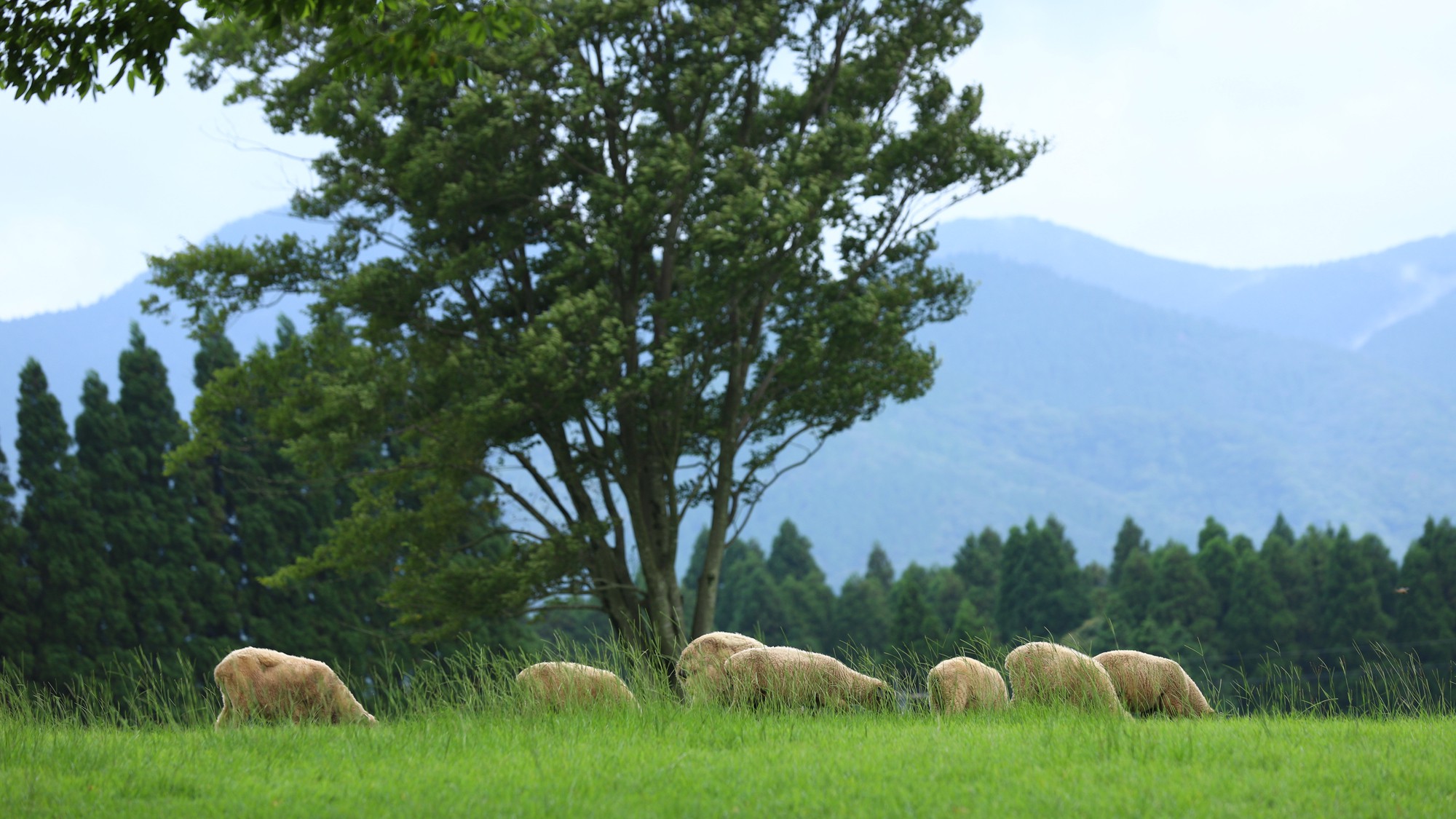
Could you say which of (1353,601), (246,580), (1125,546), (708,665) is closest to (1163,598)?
(1353,601)

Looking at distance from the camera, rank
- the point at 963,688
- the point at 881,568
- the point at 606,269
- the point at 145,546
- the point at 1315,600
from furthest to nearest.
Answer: the point at 881,568 < the point at 1315,600 < the point at 145,546 < the point at 606,269 < the point at 963,688

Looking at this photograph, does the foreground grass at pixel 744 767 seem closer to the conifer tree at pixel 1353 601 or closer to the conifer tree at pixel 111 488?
the conifer tree at pixel 111 488

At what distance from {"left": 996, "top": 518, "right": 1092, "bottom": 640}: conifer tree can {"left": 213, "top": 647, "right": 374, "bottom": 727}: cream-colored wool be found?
37349 millimetres

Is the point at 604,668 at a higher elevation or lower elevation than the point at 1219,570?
higher

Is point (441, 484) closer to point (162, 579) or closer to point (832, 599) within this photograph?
point (162, 579)

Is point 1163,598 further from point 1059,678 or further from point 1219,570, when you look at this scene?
point 1059,678

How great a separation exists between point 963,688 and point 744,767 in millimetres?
2242

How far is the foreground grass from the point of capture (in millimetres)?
4133

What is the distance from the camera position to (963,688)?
6535 mm

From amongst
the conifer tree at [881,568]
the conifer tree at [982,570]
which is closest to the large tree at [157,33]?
the conifer tree at [982,570]

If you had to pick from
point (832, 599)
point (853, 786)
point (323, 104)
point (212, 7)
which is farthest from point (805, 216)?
point (832, 599)

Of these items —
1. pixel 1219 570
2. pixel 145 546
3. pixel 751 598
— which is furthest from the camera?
pixel 751 598

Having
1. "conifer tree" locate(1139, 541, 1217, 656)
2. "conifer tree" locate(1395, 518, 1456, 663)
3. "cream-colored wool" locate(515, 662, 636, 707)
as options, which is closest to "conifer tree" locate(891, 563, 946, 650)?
"conifer tree" locate(1139, 541, 1217, 656)

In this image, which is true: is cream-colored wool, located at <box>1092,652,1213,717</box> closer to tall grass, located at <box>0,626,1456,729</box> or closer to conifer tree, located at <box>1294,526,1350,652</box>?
tall grass, located at <box>0,626,1456,729</box>
